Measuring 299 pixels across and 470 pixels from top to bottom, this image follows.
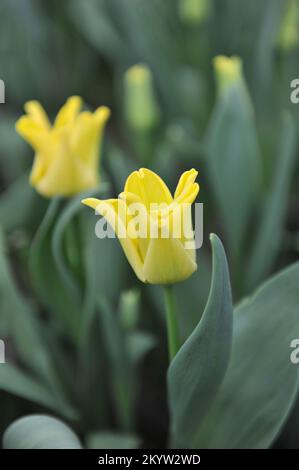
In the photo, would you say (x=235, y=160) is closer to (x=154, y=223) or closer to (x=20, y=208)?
(x=20, y=208)

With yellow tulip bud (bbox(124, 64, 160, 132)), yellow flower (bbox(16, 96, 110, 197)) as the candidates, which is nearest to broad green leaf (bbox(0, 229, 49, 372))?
yellow flower (bbox(16, 96, 110, 197))

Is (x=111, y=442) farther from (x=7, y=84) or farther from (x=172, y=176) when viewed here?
(x=7, y=84)

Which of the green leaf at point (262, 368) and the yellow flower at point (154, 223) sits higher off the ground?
the yellow flower at point (154, 223)

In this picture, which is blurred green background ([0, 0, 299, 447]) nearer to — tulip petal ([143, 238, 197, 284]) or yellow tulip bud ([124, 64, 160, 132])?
yellow tulip bud ([124, 64, 160, 132])

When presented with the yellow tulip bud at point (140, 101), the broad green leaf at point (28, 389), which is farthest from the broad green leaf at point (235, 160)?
the broad green leaf at point (28, 389)

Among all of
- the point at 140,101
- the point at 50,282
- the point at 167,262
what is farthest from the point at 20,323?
the point at 140,101

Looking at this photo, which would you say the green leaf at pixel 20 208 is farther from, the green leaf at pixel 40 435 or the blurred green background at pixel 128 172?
the green leaf at pixel 40 435

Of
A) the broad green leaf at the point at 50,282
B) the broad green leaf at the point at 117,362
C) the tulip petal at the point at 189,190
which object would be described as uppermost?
the tulip petal at the point at 189,190
